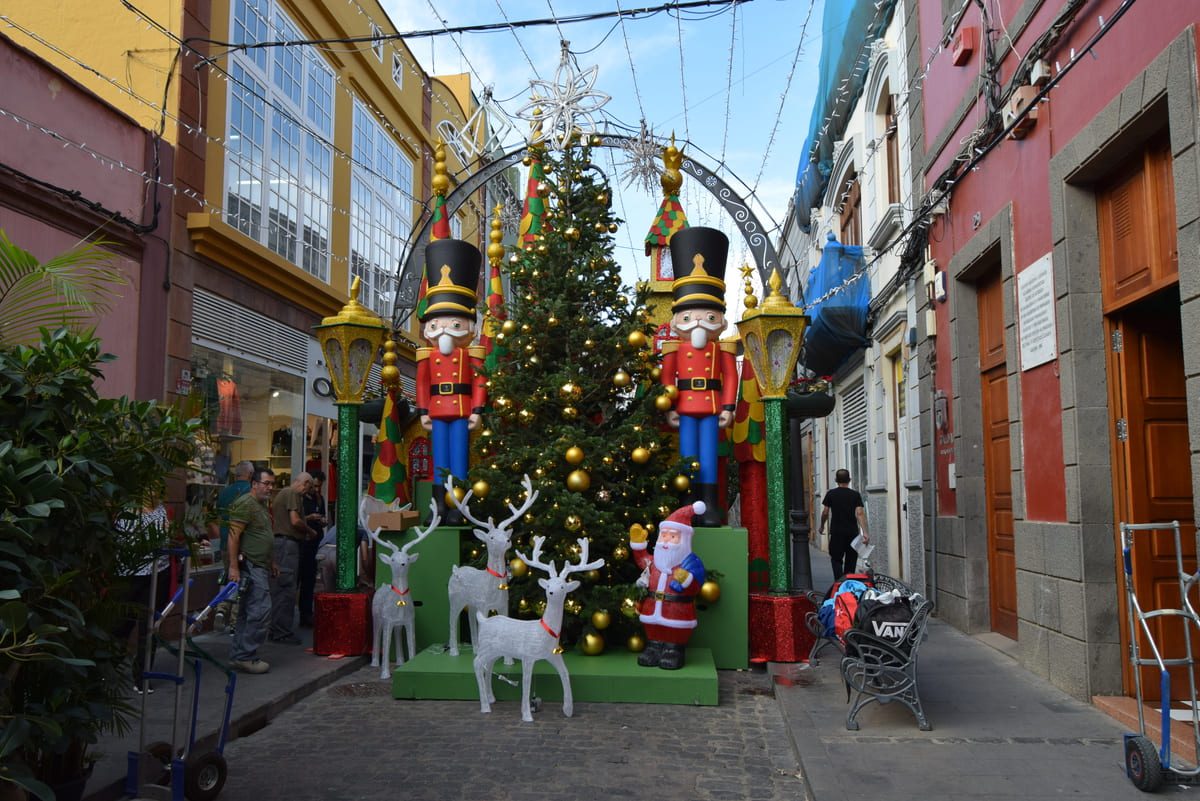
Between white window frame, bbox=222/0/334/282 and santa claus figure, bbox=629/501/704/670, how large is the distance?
25.3 ft

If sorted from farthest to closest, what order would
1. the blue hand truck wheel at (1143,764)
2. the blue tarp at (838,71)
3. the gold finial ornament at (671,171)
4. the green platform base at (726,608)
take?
the blue tarp at (838,71) → the gold finial ornament at (671,171) → the green platform base at (726,608) → the blue hand truck wheel at (1143,764)

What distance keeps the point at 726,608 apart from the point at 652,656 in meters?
1.12

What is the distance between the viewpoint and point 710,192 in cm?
981

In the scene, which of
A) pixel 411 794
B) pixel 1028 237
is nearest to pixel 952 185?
pixel 1028 237

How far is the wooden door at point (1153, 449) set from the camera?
595cm

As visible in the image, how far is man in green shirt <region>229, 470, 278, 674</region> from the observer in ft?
24.8

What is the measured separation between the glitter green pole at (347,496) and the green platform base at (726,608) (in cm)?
331

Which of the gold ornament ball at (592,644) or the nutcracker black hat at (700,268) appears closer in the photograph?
the gold ornament ball at (592,644)

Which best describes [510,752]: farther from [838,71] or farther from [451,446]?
[838,71]

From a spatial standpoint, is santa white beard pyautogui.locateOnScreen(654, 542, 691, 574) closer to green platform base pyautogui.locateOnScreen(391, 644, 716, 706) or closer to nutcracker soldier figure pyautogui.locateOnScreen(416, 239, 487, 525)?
green platform base pyautogui.locateOnScreen(391, 644, 716, 706)

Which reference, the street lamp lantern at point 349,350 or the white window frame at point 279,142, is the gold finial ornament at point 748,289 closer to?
the street lamp lantern at point 349,350

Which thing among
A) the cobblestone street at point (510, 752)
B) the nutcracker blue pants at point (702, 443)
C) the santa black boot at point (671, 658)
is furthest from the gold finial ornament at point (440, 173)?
the santa black boot at point (671, 658)

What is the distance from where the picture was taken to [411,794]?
4.82 m

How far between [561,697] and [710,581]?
1.66 metres
